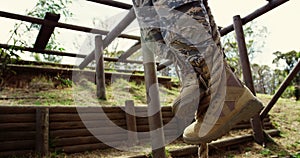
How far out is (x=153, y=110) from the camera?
2.11 metres

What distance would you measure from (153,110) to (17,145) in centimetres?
137

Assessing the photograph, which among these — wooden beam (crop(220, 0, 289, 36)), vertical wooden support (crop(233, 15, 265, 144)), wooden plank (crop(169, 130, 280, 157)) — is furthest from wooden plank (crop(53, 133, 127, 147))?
wooden beam (crop(220, 0, 289, 36))

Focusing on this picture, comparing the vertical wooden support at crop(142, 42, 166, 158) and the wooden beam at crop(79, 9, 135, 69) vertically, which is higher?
the wooden beam at crop(79, 9, 135, 69)

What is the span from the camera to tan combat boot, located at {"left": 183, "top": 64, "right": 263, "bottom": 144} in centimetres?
100

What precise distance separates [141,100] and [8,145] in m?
2.96

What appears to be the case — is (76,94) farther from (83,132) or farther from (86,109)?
(83,132)

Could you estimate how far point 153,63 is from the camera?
2.17m

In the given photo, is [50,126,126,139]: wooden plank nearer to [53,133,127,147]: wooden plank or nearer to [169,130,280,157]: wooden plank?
[53,133,127,147]: wooden plank

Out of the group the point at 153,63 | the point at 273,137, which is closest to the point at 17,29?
the point at 153,63

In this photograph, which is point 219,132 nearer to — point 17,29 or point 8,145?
point 8,145

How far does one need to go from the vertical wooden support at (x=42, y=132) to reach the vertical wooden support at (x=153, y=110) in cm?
109

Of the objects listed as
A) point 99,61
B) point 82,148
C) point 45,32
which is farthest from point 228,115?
point 99,61

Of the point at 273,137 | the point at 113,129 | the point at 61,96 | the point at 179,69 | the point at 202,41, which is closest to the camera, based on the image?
the point at 202,41

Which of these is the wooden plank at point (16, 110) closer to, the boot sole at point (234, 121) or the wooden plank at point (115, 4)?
the wooden plank at point (115, 4)
